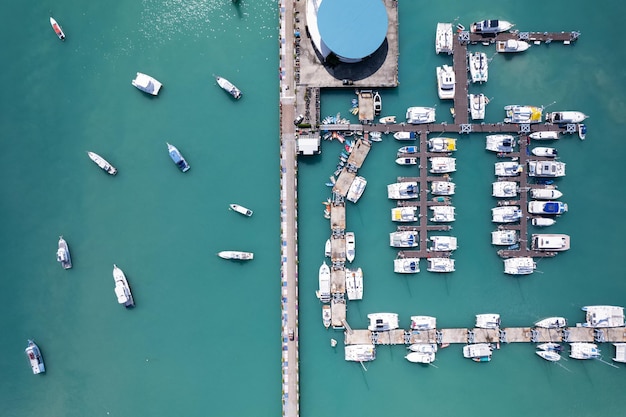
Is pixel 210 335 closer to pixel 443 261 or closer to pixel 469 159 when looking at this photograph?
pixel 443 261

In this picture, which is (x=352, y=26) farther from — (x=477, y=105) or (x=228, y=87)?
(x=477, y=105)

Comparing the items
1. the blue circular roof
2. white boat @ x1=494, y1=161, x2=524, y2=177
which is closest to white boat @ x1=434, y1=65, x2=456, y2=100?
the blue circular roof

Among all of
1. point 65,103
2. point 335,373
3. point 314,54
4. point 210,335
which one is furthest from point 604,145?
point 65,103

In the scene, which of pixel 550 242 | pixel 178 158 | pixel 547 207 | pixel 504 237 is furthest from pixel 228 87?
pixel 550 242

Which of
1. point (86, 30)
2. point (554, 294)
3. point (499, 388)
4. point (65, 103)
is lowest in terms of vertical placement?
point (499, 388)

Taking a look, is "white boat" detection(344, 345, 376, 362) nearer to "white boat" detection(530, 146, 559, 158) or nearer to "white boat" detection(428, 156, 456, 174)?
"white boat" detection(428, 156, 456, 174)

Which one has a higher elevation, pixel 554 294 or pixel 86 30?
pixel 86 30
